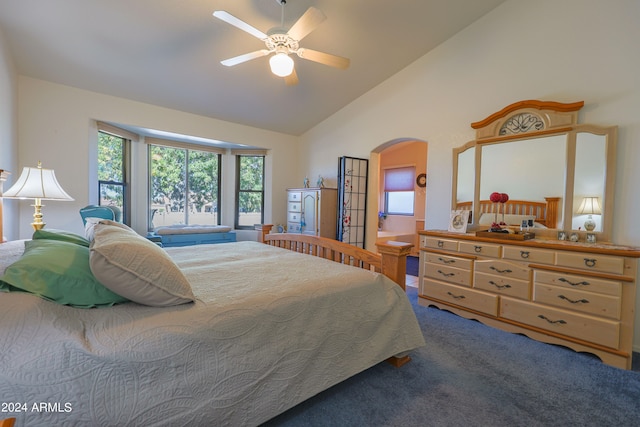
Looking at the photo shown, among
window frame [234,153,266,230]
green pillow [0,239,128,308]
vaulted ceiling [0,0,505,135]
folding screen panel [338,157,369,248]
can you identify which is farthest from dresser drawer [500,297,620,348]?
window frame [234,153,266,230]

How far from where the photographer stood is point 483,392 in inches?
65.9

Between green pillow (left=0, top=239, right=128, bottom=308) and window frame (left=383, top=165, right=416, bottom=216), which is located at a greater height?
window frame (left=383, top=165, right=416, bottom=216)

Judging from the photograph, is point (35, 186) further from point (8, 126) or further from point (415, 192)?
point (415, 192)

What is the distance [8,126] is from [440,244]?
174 inches

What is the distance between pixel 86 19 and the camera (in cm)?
249

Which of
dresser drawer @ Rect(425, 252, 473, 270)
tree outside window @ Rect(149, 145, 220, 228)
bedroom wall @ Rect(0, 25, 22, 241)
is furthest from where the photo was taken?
tree outside window @ Rect(149, 145, 220, 228)

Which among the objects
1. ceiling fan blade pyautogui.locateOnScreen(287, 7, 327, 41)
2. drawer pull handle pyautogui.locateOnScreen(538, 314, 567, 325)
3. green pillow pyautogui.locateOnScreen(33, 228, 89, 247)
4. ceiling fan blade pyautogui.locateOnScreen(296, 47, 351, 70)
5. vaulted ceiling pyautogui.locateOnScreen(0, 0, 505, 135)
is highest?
vaulted ceiling pyautogui.locateOnScreen(0, 0, 505, 135)

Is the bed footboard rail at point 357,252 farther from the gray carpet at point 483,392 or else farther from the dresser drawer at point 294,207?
the dresser drawer at point 294,207

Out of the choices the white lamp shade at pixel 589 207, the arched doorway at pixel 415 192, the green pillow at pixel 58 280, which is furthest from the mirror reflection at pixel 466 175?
the green pillow at pixel 58 280

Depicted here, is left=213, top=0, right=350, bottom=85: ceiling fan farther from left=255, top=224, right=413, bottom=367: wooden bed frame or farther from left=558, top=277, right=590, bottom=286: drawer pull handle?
left=558, top=277, right=590, bottom=286: drawer pull handle

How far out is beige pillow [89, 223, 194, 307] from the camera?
1041 millimetres

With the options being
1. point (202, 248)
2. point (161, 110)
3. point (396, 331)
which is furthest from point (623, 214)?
point (161, 110)

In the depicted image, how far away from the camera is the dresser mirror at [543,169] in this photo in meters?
2.41

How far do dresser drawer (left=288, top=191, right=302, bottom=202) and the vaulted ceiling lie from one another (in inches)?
61.6
